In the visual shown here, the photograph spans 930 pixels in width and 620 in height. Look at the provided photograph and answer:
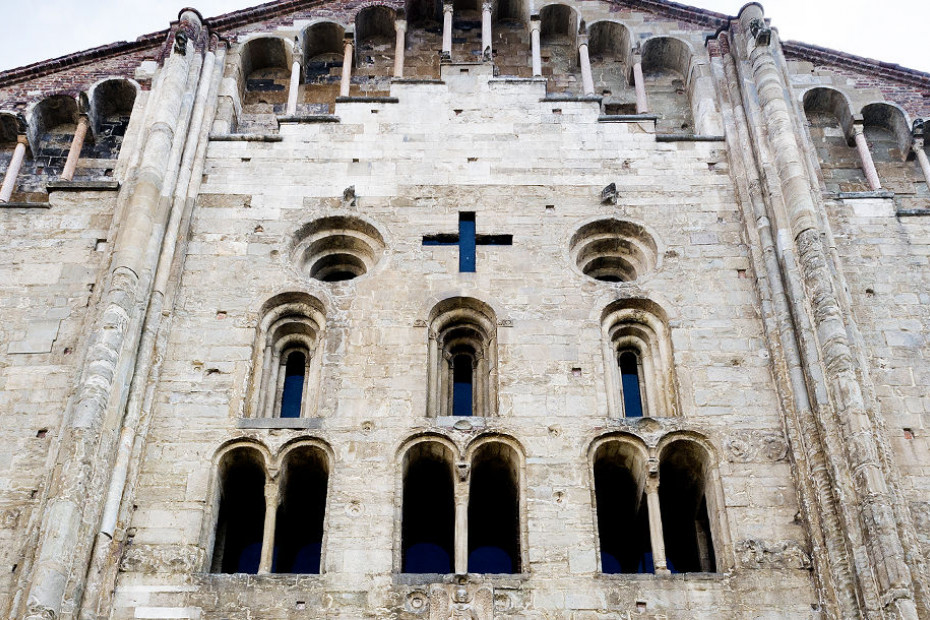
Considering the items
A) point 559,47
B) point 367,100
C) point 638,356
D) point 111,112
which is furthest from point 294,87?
point 638,356

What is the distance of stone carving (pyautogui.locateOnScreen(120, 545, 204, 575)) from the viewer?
1461 centimetres

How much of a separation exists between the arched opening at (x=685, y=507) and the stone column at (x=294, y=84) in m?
8.56

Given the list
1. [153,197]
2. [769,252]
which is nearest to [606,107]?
[769,252]

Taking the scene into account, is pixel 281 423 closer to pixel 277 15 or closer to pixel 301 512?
pixel 301 512

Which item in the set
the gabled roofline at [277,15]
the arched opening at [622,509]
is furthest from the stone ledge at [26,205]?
the arched opening at [622,509]

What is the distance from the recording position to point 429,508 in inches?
639

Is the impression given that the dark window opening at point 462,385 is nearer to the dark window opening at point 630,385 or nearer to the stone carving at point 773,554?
the dark window opening at point 630,385

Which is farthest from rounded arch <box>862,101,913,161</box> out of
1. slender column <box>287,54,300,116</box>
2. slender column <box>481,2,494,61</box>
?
slender column <box>287,54,300,116</box>

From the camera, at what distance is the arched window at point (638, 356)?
16891mm

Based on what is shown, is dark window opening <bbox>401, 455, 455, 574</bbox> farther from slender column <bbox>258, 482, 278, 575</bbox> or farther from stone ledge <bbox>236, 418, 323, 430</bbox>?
slender column <bbox>258, 482, 278, 575</bbox>

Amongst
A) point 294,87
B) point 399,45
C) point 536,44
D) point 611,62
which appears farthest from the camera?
point 611,62

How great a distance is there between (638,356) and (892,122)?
22.9 ft

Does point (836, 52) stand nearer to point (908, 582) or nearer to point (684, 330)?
point (684, 330)

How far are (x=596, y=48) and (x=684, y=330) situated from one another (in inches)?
288
